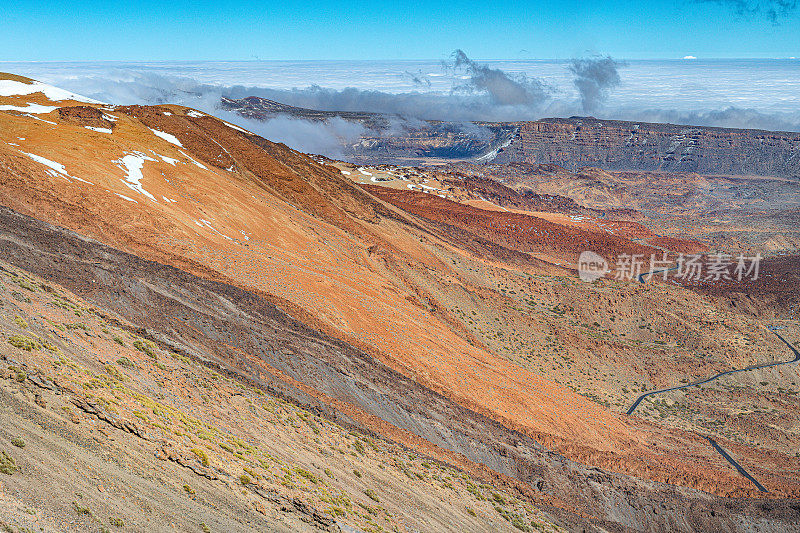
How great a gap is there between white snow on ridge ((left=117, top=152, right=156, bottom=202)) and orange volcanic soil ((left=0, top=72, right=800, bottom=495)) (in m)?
0.11

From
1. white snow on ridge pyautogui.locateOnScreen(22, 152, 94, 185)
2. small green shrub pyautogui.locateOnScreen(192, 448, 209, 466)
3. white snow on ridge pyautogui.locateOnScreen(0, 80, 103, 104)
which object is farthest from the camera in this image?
white snow on ridge pyautogui.locateOnScreen(0, 80, 103, 104)

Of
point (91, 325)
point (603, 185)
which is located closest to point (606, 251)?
point (91, 325)

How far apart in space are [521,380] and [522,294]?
48.1 ft

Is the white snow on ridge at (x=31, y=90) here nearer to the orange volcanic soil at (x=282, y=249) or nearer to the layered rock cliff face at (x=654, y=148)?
the orange volcanic soil at (x=282, y=249)

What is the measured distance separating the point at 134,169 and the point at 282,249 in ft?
30.4

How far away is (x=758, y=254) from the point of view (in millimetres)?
74312

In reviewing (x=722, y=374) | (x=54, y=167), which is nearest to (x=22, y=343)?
(x=54, y=167)

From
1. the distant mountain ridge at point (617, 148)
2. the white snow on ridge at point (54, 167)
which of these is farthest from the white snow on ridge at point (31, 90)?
the distant mountain ridge at point (617, 148)

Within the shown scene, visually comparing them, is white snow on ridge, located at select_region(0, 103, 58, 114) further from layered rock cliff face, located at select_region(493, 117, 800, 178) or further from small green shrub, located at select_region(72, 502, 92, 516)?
layered rock cliff face, located at select_region(493, 117, 800, 178)

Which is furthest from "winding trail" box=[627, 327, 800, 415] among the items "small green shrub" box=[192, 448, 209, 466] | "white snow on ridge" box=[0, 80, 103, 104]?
"white snow on ridge" box=[0, 80, 103, 104]

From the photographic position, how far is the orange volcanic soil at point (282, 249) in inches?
984

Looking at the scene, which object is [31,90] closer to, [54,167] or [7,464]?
[54,167]

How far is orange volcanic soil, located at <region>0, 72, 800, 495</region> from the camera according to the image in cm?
2500

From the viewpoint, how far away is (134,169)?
31797 millimetres
